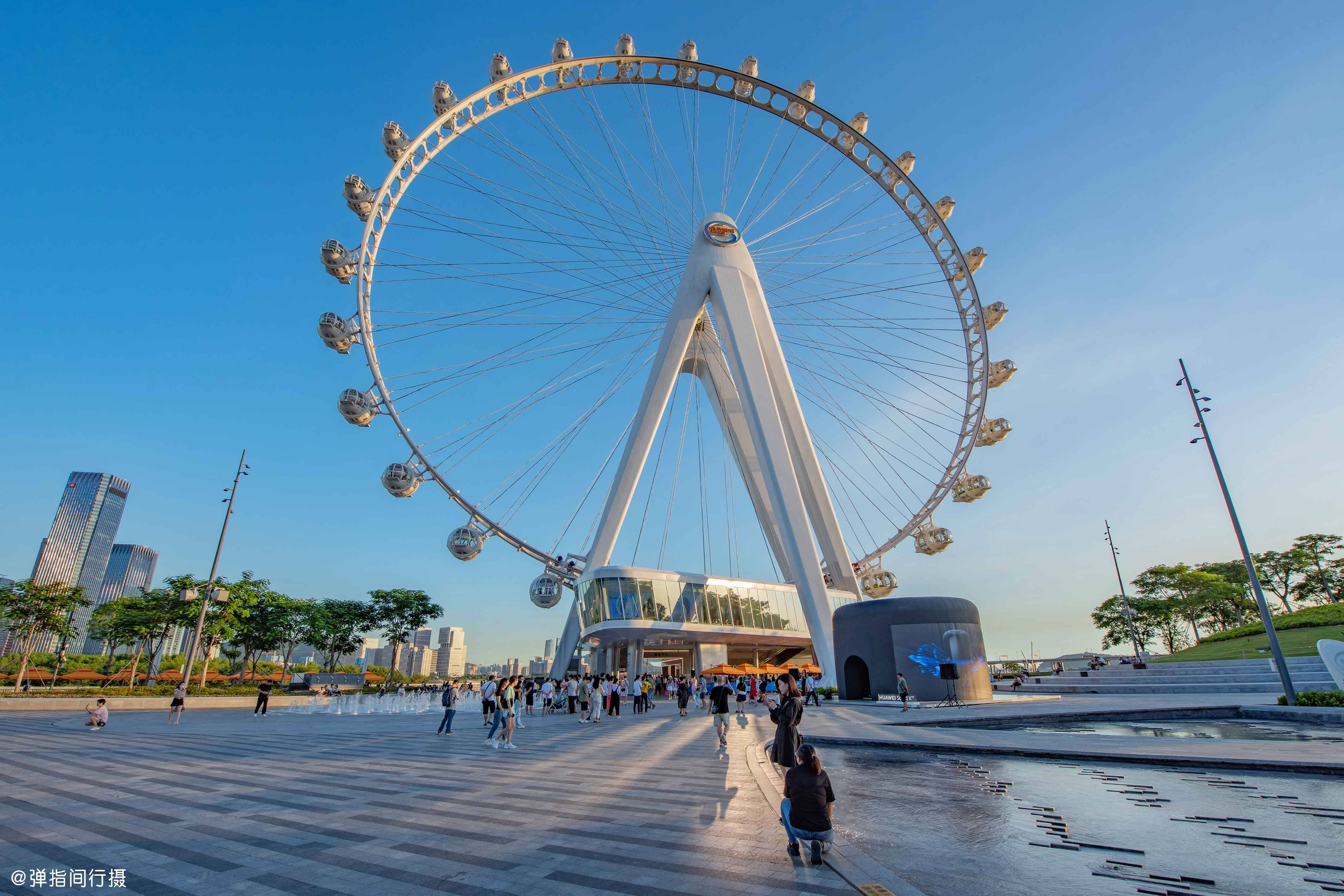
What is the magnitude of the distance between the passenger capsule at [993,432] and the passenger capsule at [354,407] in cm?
3712

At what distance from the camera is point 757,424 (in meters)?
36.6

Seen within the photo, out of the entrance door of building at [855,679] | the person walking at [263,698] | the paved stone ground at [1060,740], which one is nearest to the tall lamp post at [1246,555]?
the paved stone ground at [1060,740]

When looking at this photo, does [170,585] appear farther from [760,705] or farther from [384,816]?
[384,816]

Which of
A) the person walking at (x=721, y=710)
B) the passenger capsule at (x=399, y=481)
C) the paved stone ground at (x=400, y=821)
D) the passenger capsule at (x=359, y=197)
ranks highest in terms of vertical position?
the passenger capsule at (x=359, y=197)

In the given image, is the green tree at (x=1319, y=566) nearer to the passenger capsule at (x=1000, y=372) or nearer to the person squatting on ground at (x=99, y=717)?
the passenger capsule at (x=1000, y=372)

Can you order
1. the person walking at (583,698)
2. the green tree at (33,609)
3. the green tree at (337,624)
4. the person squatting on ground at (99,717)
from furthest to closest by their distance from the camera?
the green tree at (337,624) < the green tree at (33,609) < the person walking at (583,698) < the person squatting on ground at (99,717)

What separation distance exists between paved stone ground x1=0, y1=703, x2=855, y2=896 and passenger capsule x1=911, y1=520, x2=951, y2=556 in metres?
36.0

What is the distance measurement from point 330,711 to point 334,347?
18323 millimetres

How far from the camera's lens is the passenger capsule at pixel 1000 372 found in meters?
41.0

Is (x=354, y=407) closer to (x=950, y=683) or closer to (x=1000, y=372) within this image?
(x=950, y=683)

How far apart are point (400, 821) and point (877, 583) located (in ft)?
152

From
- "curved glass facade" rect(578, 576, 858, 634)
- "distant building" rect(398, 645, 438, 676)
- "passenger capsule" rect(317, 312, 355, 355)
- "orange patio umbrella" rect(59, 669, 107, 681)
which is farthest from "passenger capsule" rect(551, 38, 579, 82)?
"distant building" rect(398, 645, 438, 676)

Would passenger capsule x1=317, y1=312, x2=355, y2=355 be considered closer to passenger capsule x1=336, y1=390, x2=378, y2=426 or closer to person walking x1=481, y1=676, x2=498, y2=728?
passenger capsule x1=336, y1=390, x2=378, y2=426

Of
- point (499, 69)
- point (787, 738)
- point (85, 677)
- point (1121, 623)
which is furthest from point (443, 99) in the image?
point (1121, 623)
